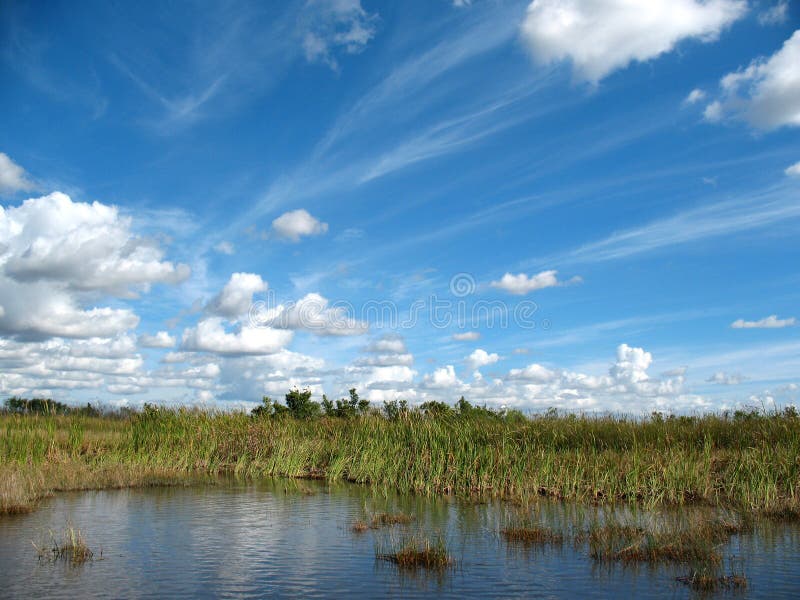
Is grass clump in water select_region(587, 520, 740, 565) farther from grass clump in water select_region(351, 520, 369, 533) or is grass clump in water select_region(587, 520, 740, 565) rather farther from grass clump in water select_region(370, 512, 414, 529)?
grass clump in water select_region(351, 520, 369, 533)

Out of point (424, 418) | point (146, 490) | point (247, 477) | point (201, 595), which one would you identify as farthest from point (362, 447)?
point (201, 595)

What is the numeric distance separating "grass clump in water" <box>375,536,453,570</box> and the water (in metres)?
0.20

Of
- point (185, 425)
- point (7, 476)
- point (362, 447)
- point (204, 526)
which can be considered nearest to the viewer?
point (204, 526)

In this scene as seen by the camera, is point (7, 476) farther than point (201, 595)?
Yes

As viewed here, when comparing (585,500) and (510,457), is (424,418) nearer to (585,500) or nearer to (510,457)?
(510,457)

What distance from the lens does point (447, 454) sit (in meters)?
17.5

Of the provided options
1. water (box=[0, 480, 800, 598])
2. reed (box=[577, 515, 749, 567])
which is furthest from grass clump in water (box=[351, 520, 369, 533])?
reed (box=[577, 515, 749, 567])

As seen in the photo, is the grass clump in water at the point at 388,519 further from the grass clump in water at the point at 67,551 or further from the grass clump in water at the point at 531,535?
the grass clump in water at the point at 67,551

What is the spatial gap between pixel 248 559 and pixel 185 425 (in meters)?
14.3

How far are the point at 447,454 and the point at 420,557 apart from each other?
8.69 metres

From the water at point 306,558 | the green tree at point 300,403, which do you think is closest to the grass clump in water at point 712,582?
the water at point 306,558

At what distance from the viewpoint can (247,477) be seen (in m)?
20.0

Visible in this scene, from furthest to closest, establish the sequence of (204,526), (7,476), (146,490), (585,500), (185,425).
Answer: (185,425), (146,490), (585,500), (7,476), (204,526)

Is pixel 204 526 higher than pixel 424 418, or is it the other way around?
pixel 424 418
